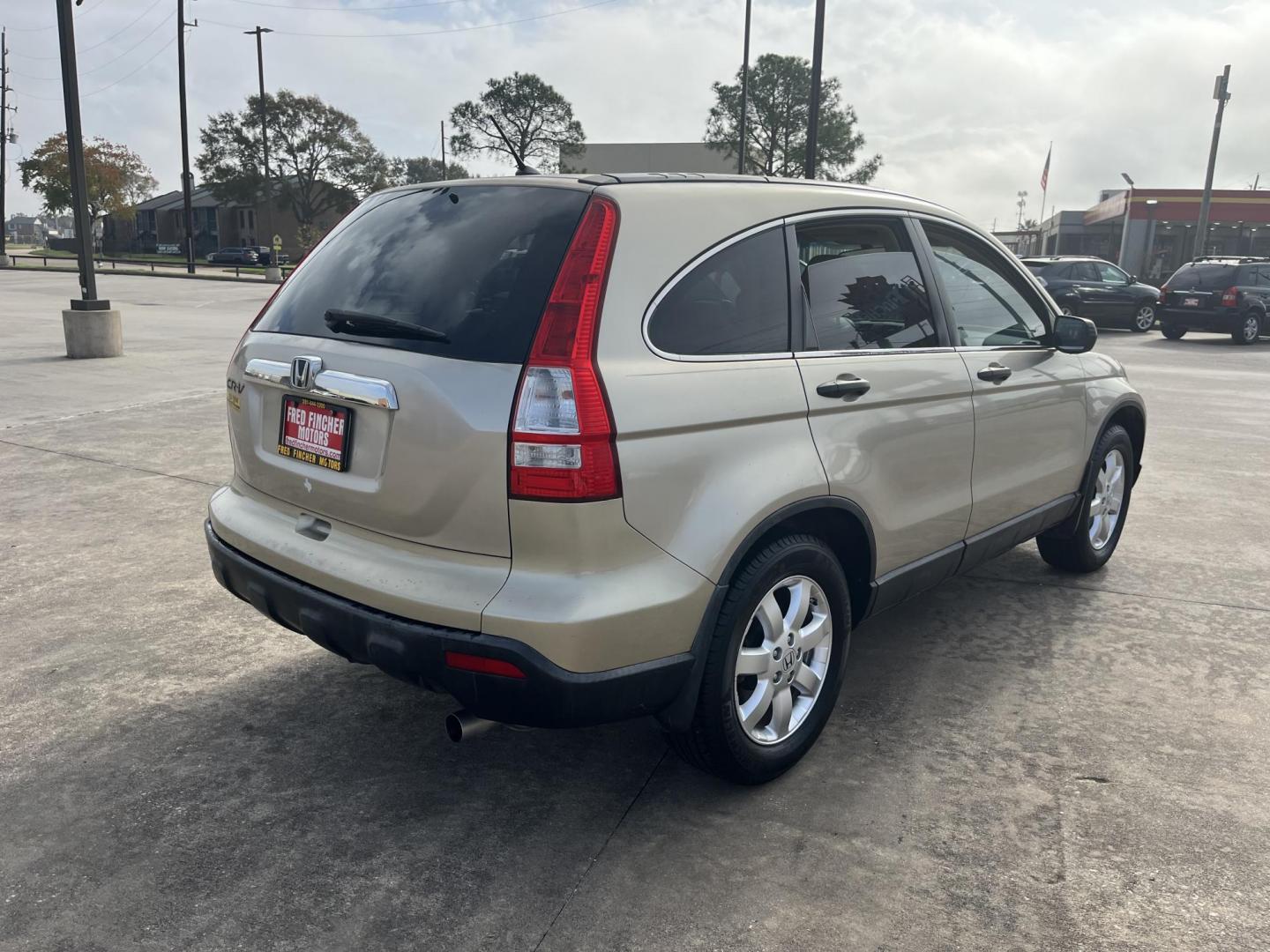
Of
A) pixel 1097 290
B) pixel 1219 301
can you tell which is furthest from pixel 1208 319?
pixel 1097 290

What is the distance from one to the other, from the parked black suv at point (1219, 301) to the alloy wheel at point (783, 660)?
20984 mm

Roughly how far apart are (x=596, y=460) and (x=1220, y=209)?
54244 millimetres

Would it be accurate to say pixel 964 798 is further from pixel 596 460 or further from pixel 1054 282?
pixel 1054 282

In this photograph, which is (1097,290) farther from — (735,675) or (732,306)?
(735,675)

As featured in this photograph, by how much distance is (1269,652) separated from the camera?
4223 millimetres

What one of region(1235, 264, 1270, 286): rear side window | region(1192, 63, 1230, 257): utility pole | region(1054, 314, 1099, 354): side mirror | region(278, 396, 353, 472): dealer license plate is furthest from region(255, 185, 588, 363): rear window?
region(1192, 63, 1230, 257): utility pole

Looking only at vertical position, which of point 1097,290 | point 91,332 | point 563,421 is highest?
point 1097,290

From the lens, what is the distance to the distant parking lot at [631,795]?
98.4 inches

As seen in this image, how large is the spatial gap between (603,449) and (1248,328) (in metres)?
22.4

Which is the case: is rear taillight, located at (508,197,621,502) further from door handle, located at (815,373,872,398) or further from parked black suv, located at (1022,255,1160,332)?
parked black suv, located at (1022,255,1160,332)

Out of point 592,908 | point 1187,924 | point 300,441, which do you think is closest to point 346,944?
point 592,908

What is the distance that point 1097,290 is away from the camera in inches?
894

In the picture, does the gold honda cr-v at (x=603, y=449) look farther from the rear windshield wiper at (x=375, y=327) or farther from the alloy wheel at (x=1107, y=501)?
Answer: the alloy wheel at (x=1107, y=501)

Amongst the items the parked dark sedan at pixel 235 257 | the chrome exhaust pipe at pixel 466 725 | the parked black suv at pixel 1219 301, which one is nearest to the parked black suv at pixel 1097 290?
the parked black suv at pixel 1219 301
